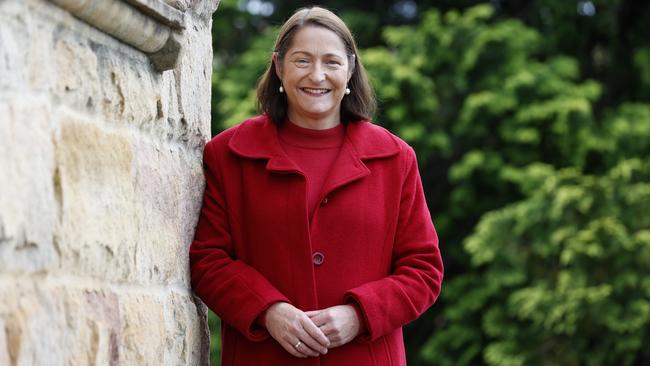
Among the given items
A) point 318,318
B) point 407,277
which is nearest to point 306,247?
point 318,318

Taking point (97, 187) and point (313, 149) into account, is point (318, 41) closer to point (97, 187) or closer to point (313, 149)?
point (313, 149)

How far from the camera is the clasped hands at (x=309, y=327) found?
261 centimetres

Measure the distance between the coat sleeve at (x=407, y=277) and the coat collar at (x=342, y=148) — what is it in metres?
0.09

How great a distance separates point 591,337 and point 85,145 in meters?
5.57

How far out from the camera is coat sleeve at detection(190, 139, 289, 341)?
8.66 ft

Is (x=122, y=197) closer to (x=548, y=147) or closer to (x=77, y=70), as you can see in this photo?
(x=77, y=70)

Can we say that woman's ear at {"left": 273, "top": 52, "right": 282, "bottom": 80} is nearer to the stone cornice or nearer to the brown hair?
the brown hair

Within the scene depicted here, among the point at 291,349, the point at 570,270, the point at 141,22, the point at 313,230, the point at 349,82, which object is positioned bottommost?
the point at 570,270

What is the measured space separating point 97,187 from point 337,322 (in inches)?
31.4

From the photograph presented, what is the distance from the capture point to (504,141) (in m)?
8.23

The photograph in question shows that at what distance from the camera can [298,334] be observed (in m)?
2.61

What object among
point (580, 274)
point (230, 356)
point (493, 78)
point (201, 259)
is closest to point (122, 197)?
point (201, 259)

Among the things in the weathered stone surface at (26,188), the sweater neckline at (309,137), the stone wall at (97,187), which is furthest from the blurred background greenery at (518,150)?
the weathered stone surface at (26,188)

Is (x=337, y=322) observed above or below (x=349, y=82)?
below
